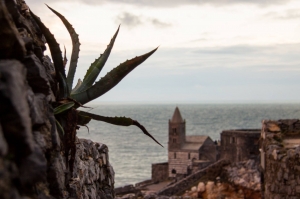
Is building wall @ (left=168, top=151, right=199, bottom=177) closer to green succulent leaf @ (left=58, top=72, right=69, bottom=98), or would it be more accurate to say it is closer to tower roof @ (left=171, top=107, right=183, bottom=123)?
tower roof @ (left=171, top=107, right=183, bottom=123)

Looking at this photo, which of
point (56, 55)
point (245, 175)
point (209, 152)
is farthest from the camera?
point (209, 152)

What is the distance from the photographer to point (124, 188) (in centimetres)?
3538

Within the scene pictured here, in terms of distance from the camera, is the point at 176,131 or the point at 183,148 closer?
the point at 183,148

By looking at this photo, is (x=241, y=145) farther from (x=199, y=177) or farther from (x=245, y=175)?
(x=245, y=175)

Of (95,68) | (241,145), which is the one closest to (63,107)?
(95,68)

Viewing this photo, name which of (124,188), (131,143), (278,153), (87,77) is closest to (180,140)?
(131,143)

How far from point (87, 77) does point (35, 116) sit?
237 centimetres

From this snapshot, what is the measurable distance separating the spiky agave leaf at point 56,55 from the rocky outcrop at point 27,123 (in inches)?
3.5

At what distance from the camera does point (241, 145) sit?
46625 millimetres

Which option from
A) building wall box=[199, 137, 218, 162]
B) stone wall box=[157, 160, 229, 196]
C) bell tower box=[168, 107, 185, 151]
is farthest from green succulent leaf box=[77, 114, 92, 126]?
bell tower box=[168, 107, 185, 151]

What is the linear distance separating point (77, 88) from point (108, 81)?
46cm

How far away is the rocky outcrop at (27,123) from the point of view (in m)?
3.21

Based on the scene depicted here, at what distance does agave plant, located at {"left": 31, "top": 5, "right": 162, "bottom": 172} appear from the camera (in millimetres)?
5234

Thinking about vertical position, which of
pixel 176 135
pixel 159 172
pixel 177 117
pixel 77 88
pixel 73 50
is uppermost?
pixel 73 50
